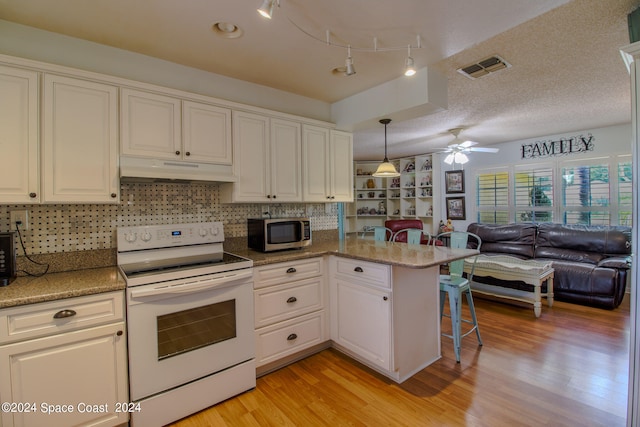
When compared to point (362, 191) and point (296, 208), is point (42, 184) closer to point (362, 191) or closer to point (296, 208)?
point (296, 208)

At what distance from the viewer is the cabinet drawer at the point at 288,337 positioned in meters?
2.26

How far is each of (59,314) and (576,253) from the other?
5.78 m

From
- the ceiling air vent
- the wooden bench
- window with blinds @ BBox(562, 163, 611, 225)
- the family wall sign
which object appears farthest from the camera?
the family wall sign

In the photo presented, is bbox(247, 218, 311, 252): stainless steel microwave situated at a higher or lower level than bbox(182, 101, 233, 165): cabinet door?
lower

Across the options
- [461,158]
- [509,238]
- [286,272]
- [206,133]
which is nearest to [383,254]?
[286,272]

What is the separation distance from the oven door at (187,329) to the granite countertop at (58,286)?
16 centimetres

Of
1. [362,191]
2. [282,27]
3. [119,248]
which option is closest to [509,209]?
[362,191]

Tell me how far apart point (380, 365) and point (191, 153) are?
213 centimetres

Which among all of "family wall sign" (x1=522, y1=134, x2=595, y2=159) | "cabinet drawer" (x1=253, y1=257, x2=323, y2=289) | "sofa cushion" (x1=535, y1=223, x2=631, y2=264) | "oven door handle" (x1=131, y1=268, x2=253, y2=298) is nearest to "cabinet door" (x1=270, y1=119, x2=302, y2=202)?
"cabinet drawer" (x1=253, y1=257, x2=323, y2=289)

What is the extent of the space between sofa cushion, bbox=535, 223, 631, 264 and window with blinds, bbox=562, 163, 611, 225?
1.32 ft

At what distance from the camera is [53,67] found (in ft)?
5.85

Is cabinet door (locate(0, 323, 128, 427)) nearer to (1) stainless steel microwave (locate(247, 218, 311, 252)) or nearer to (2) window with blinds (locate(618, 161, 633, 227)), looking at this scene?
(1) stainless steel microwave (locate(247, 218, 311, 252))

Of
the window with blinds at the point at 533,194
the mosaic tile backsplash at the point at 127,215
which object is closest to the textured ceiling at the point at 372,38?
the mosaic tile backsplash at the point at 127,215

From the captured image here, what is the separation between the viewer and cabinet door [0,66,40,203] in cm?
167
